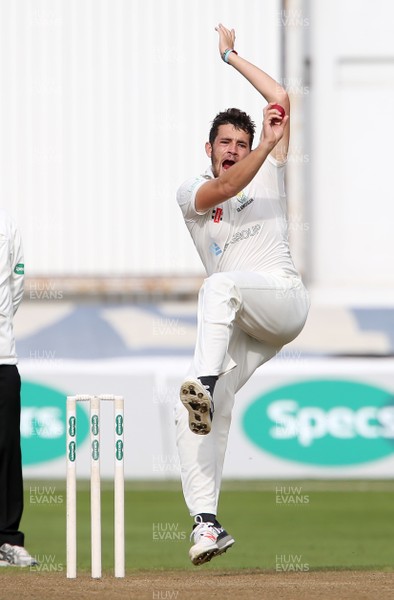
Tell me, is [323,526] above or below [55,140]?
below

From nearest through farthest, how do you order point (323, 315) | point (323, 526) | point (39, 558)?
point (39, 558) → point (323, 526) → point (323, 315)

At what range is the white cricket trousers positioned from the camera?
6459 millimetres

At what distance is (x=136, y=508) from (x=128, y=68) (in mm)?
8913

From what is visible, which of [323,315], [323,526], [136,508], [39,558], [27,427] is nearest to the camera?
[39,558]

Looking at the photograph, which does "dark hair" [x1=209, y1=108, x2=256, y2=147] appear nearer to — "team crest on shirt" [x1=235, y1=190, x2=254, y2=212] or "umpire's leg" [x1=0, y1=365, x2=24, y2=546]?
"team crest on shirt" [x1=235, y1=190, x2=254, y2=212]

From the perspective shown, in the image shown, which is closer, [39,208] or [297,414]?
[297,414]

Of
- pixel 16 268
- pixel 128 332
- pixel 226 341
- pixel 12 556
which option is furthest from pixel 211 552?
pixel 128 332

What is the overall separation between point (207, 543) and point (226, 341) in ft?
2.93

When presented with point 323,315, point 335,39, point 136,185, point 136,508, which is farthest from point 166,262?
point 136,508

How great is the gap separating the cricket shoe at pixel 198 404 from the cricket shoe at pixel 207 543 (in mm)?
488

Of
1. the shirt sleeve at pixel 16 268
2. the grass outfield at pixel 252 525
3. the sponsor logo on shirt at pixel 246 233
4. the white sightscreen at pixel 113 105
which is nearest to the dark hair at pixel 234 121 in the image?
the sponsor logo on shirt at pixel 246 233

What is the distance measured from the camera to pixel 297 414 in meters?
12.8

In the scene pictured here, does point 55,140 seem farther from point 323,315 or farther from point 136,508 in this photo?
point 136,508

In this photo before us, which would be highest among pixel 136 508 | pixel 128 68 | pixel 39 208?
pixel 128 68
